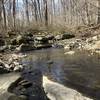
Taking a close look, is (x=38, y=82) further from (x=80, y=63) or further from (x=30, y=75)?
(x=80, y=63)

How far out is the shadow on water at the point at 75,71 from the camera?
9112 mm

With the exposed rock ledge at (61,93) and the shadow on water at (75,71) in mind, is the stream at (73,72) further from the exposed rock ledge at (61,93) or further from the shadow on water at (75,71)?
the exposed rock ledge at (61,93)

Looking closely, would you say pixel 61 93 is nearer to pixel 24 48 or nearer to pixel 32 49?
pixel 32 49

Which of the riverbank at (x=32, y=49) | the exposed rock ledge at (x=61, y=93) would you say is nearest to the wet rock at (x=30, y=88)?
the riverbank at (x=32, y=49)

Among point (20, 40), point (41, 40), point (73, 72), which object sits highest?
point (20, 40)

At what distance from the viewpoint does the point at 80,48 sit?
62.7 feet

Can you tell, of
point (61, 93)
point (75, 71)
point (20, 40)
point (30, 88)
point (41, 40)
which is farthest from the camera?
point (41, 40)

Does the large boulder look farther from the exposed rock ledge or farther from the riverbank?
the exposed rock ledge

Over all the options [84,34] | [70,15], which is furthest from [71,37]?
[70,15]

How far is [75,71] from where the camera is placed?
1175cm

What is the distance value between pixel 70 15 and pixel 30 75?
4142 centimetres

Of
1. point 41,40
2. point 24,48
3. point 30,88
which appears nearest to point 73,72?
point 30,88

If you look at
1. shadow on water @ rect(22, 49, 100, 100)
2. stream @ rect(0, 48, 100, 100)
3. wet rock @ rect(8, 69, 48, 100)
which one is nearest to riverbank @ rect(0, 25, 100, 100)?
wet rock @ rect(8, 69, 48, 100)

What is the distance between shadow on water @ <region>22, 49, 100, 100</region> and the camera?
29.9 feet
